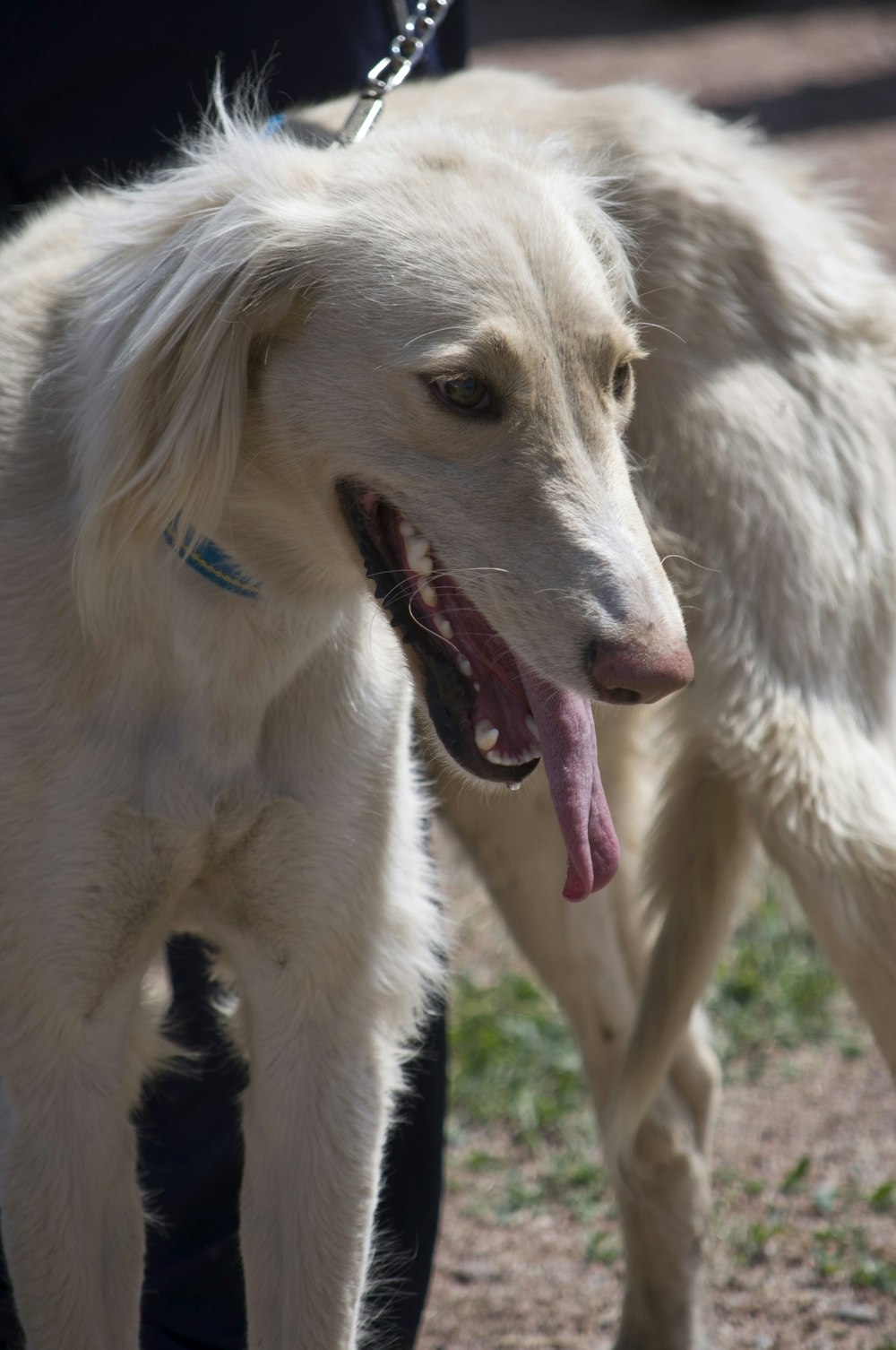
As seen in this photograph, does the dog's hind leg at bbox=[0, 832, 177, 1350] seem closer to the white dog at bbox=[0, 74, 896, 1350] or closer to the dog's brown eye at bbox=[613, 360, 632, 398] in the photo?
the white dog at bbox=[0, 74, 896, 1350]

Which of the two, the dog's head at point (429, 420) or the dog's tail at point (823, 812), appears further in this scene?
the dog's tail at point (823, 812)

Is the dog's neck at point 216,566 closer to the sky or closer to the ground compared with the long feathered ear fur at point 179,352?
closer to the ground

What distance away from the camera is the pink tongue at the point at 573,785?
209 centimetres

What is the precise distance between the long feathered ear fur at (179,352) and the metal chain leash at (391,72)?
31 cm

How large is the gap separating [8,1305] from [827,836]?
5.75ft

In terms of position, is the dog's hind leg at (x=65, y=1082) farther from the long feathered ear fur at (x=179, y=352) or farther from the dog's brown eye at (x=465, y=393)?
the dog's brown eye at (x=465, y=393)

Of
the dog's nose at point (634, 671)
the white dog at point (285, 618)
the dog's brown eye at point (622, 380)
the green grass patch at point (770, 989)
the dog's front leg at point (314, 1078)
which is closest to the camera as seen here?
the dog's nose at point (634, 671)

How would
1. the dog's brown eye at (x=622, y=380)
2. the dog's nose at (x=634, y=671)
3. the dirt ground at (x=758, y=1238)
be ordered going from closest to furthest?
the dog's nose at (x=634, y=671)
the dog's brown eye at (x=622, y=380)
the dirt ground at (x=758, y=1238)

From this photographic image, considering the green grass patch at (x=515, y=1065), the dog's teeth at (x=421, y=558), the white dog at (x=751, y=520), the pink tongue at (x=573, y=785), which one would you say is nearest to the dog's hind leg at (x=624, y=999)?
the white dog at (x=751, y=520)

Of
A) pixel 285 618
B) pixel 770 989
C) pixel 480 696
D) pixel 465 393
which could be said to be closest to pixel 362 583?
pixel 285 618

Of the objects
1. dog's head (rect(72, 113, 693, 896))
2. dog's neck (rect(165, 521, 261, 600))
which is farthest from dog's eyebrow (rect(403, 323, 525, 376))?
dog's neck (rect(165, 521, 261, 600))

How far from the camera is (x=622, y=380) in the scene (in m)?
2.21

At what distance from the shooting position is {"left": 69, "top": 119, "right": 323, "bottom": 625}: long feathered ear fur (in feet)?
6.73

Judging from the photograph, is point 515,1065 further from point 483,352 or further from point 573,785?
point 483,352
